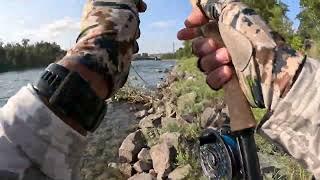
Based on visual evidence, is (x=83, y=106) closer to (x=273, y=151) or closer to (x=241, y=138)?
(x=241, y=138)

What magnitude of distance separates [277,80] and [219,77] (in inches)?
13.2

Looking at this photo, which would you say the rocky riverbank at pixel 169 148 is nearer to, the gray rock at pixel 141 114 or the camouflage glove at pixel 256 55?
the gray rock at pixel 141 114

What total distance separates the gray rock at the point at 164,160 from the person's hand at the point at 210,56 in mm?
7097

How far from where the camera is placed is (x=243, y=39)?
3.72 feet

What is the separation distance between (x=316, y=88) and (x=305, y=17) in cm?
1961

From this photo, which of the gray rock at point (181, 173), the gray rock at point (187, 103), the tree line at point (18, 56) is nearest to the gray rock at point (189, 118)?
the gray rock at point (187, 103)

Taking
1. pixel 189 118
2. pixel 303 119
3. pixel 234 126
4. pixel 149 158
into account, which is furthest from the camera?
pixel 189 118

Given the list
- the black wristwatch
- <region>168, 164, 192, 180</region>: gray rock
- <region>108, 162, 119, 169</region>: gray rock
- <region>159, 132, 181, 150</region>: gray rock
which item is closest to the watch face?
the black wristwatch

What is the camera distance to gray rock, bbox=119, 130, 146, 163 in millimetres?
10642

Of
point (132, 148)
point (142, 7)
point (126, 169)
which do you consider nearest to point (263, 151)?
point (126, 169)

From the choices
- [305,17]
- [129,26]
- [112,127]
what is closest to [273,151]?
[129,26]

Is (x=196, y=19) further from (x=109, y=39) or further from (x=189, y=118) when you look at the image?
(x=189, y=118)

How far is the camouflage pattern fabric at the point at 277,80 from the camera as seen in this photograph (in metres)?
0.98

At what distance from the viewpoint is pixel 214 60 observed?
133 centimetres
